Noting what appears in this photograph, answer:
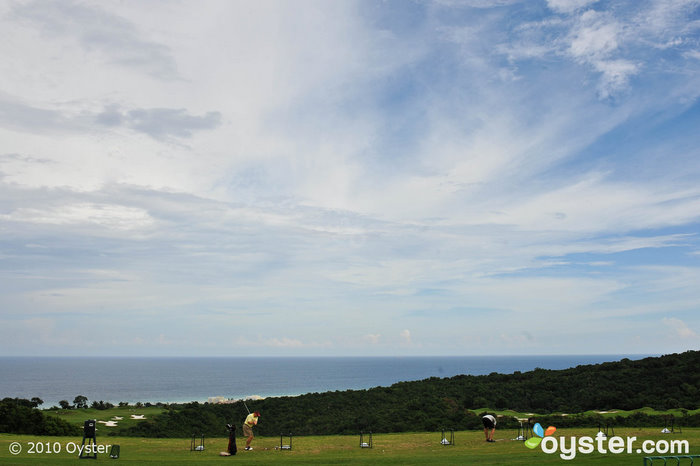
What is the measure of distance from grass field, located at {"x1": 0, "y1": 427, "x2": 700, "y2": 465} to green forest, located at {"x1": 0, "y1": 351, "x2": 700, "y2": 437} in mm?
7467

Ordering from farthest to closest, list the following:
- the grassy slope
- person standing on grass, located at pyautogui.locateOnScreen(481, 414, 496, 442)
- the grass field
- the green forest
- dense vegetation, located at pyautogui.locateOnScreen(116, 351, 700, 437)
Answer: the grassy slope → dense vegetation, located at pyautogui.locateOnScreen(116, 351, 700, 437) → the green forest → person standing on grass, located at pyautogui.locateOnScreen(481, 414, 496, 442) → the grass field

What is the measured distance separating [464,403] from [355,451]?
2669cm

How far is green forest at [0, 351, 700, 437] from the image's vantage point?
39.7 m

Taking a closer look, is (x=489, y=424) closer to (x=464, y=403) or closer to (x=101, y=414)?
(x=464, y=403)

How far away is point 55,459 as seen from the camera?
2158cm

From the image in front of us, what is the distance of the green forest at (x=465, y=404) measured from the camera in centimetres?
3969

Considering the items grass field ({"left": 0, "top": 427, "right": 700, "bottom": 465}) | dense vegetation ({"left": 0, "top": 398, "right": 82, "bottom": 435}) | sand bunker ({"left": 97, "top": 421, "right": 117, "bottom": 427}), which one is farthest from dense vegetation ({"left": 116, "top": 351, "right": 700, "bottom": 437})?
grass field ({"left": 0, "top": 427, "right": 700, "bottom": 465})

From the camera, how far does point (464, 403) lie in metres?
50.4

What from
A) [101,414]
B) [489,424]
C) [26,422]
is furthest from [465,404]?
[26,422]

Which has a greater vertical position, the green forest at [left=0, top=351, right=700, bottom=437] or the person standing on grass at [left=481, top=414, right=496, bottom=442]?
the person standing on grass at [left=481, top=414, right=496, bottom=442]

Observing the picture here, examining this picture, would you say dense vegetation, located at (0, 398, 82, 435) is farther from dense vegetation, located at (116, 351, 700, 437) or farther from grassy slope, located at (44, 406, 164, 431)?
grassy slope, located at (44, 406, 164, 431)

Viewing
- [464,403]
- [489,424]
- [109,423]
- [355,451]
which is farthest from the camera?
[464,403]

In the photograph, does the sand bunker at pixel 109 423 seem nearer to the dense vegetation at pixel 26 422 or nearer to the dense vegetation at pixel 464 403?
the dense vegetation at pixel 464 403

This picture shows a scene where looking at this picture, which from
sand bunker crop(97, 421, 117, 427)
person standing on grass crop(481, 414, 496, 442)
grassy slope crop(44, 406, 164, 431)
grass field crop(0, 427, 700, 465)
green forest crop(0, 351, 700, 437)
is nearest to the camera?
grass field crop(0, 427, 700, 465)
